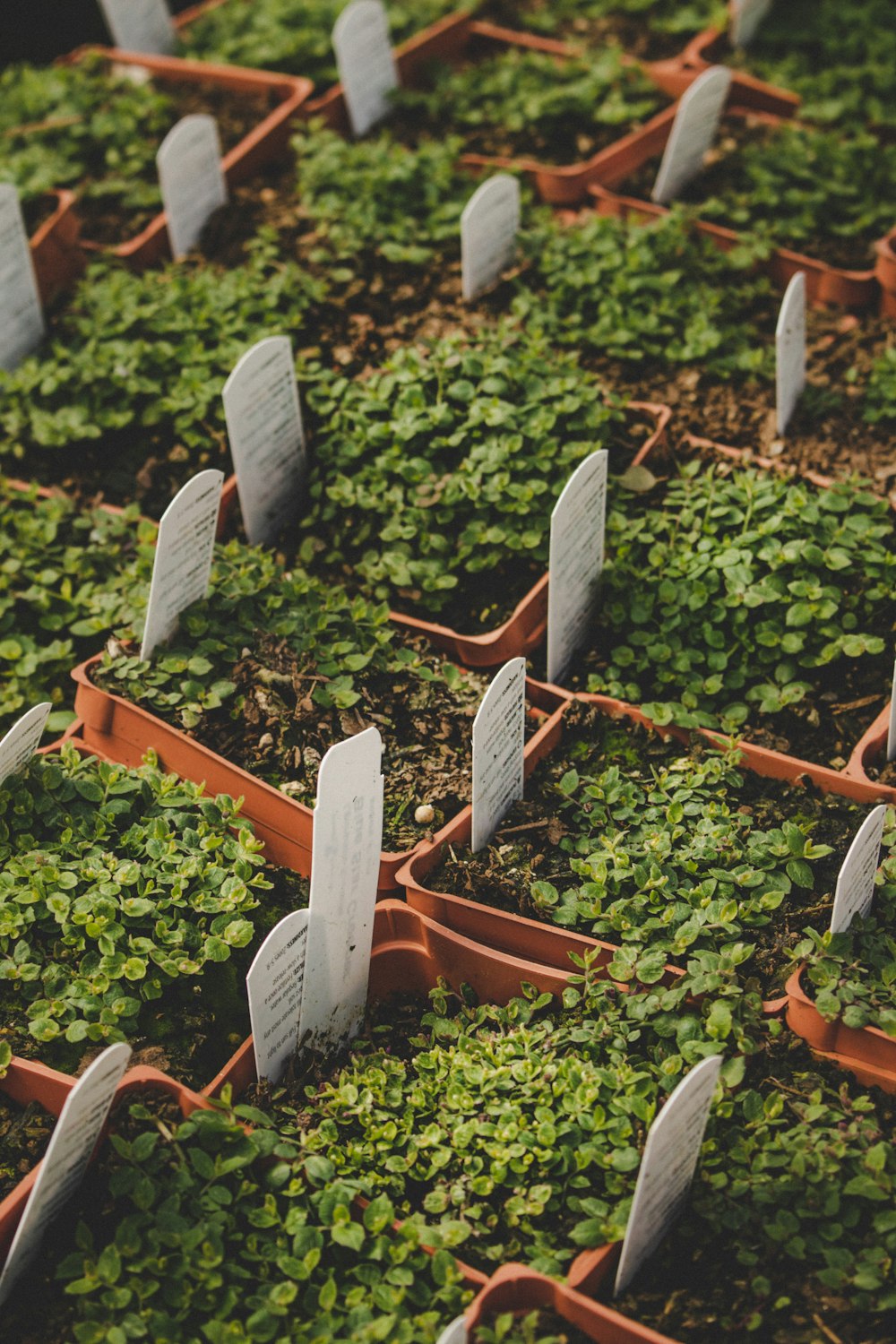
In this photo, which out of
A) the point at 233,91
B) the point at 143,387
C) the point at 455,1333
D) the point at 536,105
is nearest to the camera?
the point at 455,1333

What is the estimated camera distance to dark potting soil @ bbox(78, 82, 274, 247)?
15.0 feet

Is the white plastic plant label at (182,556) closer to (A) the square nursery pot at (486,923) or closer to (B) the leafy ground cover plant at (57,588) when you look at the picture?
(B) the leafy ground cover plant at (57,588)

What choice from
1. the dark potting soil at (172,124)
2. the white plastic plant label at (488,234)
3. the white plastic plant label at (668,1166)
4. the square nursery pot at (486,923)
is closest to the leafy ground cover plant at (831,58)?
the white plastic plant label at (488,234)

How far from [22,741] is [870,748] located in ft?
6.18

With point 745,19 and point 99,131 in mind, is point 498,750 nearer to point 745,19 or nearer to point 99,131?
point 99,131

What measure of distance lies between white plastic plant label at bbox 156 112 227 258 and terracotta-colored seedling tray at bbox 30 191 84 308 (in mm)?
326

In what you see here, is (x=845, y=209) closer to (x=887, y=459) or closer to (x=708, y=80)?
(x=708, y=80)

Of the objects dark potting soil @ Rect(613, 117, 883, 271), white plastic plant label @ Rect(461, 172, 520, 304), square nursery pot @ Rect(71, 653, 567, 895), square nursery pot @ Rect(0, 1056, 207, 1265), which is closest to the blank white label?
square nursery pot @ Rect(71, 653, 567, 895)

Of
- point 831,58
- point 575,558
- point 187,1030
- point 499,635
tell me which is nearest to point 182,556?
point 499,635

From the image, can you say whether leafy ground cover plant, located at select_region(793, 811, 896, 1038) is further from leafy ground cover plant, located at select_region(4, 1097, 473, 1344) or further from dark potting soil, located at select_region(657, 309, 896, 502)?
dark potting soil, located at select_region(657, 309, 896, 502)


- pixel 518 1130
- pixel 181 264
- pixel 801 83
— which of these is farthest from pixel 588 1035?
pixel 801 83

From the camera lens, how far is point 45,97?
16.4ft

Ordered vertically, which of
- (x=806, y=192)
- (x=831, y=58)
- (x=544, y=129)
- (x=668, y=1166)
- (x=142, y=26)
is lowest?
(x=668, y=1166)

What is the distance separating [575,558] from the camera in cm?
307
